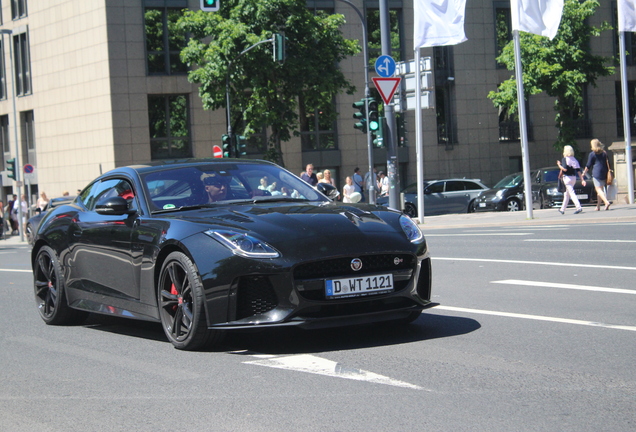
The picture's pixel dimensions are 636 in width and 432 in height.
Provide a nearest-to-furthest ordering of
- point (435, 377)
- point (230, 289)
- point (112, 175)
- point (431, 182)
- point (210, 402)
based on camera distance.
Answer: point (210, 402)
point (435, 377)
point (230, 289)
point (112, 175)
point (431, 182)

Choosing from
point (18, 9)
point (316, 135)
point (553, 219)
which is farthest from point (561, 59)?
point (18, 9)

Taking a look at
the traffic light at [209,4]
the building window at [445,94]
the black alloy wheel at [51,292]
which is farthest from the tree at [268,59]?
the black alloy wheel at [51,292]

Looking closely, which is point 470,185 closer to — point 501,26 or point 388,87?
point 388,87

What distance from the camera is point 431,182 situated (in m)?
35.8

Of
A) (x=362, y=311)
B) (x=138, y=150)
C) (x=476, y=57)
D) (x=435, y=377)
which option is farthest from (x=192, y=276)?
(x=476, y=57)

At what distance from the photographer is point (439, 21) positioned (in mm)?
22703

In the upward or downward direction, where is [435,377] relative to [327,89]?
downward

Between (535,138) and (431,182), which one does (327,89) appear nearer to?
(431,182)

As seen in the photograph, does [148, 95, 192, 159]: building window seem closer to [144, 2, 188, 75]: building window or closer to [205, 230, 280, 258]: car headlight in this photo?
[144, 2, 188, 75]: building window

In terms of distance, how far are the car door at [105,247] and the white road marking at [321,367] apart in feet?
5.33

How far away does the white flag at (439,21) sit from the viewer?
73.9 ft

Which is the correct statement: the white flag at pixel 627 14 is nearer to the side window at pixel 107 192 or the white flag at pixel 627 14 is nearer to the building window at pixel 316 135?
the side window at pixel 107 192

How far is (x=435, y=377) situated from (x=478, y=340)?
4.19ft

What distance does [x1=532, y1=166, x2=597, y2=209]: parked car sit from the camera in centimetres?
2983
